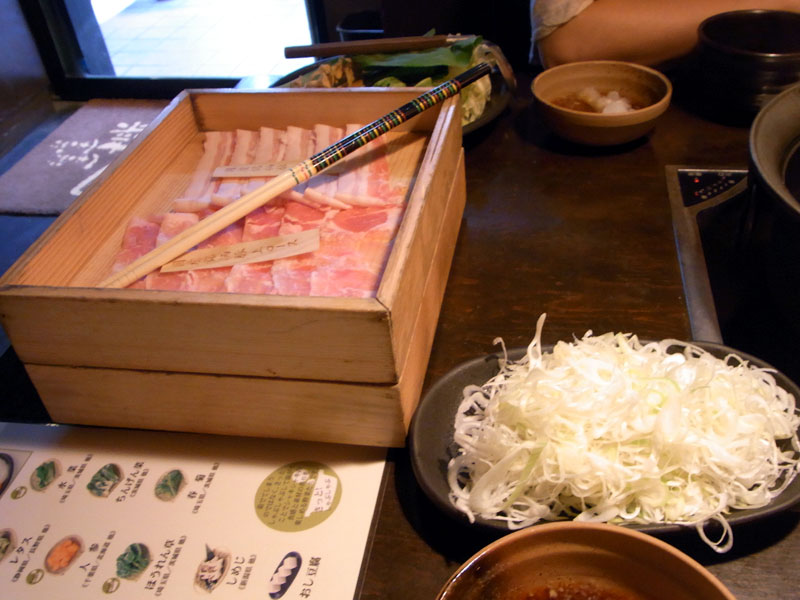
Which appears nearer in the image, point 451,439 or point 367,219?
point 451,439

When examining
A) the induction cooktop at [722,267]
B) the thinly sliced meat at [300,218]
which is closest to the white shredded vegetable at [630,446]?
the induction cooktop at [722,267]

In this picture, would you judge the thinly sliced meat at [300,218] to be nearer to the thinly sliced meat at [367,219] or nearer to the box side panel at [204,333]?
the thinly sliced meat at [367,219]

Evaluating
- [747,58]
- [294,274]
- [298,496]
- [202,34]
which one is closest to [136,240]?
[294,274]

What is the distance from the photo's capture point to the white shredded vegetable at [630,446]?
2.71 ft

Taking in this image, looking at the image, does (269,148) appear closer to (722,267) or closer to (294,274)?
(294,274)

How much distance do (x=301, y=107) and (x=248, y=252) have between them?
507 mm

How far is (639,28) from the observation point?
6.27 feet

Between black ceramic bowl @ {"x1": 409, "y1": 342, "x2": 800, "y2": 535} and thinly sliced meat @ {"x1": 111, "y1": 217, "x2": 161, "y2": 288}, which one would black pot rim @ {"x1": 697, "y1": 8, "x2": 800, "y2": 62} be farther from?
thinly sliced meat @ {"x1": 111, "y1": 217, "x2": 161, "y2": 288}

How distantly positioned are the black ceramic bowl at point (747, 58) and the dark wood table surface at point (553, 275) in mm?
94

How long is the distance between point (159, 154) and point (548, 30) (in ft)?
4.04

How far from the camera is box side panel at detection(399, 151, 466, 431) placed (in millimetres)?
984

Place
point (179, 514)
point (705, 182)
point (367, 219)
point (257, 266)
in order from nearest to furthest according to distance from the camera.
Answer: point (179, 514), point (257, 266), point (367, 219), point (705, 182)

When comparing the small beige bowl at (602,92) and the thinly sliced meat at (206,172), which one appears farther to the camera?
the small beige bowl at (602,92)

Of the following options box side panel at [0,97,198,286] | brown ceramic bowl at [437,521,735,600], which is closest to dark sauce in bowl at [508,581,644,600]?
brown ceramic bowl at [437,521,735,600]
